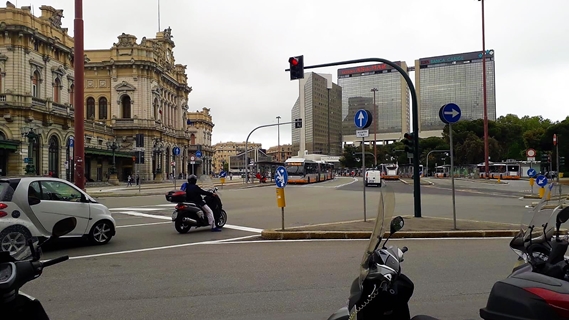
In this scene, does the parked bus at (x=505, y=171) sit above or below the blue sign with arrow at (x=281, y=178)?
below

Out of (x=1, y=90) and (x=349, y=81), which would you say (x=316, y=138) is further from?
(x=1, y=90)

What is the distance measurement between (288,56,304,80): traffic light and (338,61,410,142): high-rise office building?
112 m

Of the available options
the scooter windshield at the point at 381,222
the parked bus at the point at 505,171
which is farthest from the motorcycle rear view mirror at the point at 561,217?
the parked bus at the point at 505,171

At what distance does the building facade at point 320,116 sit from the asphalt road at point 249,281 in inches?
3950

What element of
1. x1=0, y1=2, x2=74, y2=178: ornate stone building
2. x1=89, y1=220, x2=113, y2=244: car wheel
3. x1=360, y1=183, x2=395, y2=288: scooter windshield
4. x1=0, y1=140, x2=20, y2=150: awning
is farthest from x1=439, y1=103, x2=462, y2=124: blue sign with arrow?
x1=0, y1=140, x2=20, y2=150: awning

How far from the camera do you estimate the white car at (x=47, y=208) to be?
8492mm

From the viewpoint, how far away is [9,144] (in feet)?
132

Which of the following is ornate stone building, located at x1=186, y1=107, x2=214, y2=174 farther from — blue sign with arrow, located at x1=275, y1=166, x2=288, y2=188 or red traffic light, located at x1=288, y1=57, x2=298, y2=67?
blue sign with arrow, located at x1=275, y1=166, x2=288, y2=188

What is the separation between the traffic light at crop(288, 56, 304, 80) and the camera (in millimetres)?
17297

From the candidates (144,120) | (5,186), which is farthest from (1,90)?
(5,186)

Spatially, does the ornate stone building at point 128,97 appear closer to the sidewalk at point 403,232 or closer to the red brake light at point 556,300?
the sidewalk at point 403,232

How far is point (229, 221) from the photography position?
15039 millimetres

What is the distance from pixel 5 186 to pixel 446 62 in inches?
5050

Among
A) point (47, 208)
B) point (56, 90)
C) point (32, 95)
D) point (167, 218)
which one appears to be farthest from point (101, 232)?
point (56, 90)
